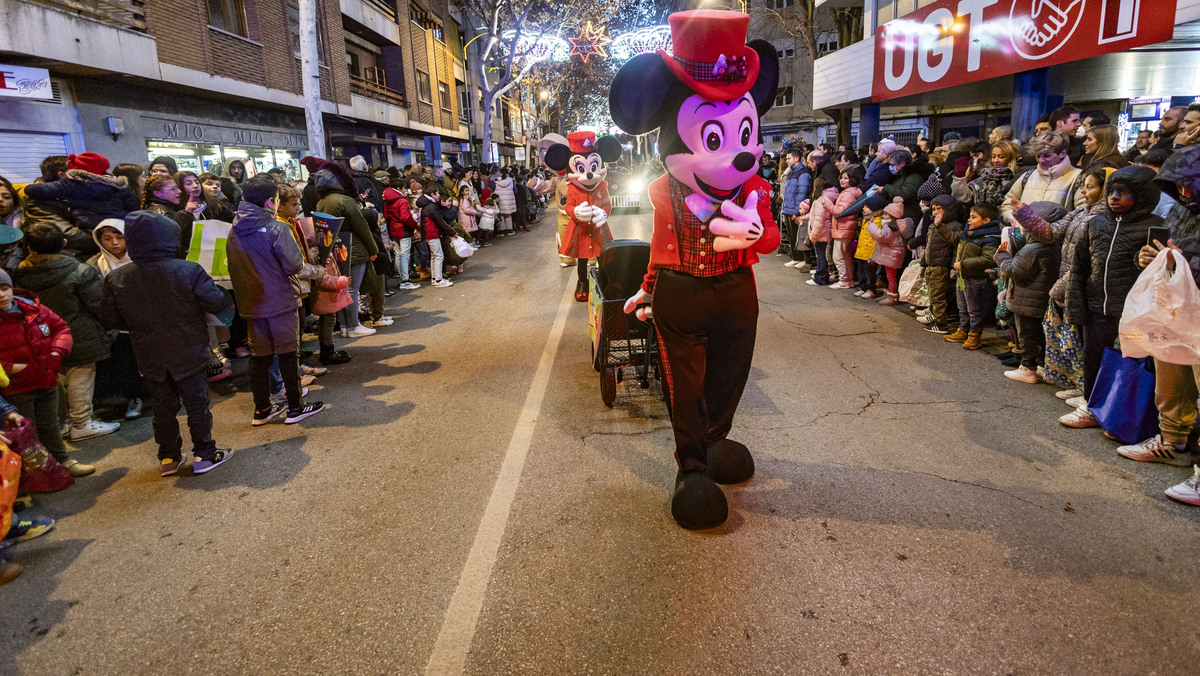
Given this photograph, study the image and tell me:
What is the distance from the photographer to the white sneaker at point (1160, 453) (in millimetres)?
3844

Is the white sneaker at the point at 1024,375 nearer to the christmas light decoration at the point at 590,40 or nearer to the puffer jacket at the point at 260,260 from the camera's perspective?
the puffer jacket at the point at 260,260

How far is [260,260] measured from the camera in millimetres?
4828

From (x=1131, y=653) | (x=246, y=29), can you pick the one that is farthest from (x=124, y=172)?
(x=246, y=29)

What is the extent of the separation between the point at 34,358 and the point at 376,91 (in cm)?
2438

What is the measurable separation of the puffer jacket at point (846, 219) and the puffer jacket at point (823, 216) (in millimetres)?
236

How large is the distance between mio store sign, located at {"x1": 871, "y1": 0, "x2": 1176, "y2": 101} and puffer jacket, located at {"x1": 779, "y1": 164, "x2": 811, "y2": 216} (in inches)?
161

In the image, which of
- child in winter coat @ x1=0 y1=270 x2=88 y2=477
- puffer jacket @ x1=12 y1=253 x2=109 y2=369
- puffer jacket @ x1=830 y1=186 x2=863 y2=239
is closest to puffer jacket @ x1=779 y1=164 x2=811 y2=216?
puffer jacket @ x1=830 y1=186 x2=863 y2=239

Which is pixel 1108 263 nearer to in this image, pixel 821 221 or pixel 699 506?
pixel 699 506

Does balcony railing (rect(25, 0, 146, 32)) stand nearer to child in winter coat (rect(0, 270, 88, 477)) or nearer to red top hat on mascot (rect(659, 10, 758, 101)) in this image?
child in winter coat (rect(0, 270, 88, 477))

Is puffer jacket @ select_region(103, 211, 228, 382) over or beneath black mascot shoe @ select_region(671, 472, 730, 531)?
over

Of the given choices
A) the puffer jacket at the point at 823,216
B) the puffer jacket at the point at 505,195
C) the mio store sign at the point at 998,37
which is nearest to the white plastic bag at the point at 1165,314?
the puffer jacket at the point at 823,216

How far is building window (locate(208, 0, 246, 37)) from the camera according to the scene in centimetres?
1496

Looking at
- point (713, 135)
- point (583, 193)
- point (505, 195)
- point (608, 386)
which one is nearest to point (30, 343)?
point (608, 386)

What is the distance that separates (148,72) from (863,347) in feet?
44.7
